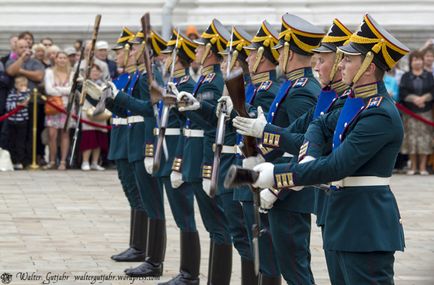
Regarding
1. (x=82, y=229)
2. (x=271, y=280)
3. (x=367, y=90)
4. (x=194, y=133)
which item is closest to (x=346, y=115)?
(x=367, y=90)

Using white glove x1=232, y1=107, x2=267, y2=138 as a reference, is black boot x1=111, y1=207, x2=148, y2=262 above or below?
below

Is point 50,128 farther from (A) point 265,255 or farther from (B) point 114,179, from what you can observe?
(A) point 265,255

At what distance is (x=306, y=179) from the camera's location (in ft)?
18.9

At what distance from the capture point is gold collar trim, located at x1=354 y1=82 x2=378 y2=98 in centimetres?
586

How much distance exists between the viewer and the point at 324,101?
6504mm

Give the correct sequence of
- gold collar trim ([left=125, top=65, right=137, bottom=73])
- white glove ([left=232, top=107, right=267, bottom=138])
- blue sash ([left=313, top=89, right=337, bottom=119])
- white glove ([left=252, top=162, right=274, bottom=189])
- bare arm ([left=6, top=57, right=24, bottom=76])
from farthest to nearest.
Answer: bare arm ([left=6, top=57, right=24, bottom=76]) → gold collar trim ([left=125, top=65, right=137, bottom=73]) → blue sash ([left=313, top=89, right=337, bottom=119]) → white glove ([left=232, top=107, right=267, bottom=138]) → white glove ([left=252, top=162, right=274, bottom=189])

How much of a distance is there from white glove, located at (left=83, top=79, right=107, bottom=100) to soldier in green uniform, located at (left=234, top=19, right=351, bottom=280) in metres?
3.61

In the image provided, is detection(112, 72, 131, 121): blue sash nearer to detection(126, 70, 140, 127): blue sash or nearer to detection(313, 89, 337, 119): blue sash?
detection(126, 70, 140, 127): blue sash

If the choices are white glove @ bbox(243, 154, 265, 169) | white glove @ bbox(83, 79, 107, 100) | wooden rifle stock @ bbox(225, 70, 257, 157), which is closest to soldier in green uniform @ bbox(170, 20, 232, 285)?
white glove @ bbox(83, 79, 107, 100)

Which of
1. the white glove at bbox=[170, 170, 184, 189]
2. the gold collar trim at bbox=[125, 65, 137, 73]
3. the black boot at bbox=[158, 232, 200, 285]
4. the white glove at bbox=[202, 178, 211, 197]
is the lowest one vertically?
the black boot at bbox=[158, 232, 200, 285]

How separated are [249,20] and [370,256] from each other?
49.0 ft

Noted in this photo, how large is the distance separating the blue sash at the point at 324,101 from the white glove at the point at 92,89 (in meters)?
3.65

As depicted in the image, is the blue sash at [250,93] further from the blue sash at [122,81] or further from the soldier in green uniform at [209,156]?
the blue sash at [122,81]

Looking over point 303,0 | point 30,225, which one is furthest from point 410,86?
point 30,225
